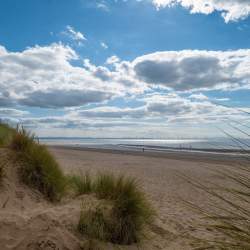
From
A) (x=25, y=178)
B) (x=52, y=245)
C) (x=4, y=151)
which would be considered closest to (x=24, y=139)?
(x=4, y=151)

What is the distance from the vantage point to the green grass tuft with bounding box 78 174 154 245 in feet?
15.8

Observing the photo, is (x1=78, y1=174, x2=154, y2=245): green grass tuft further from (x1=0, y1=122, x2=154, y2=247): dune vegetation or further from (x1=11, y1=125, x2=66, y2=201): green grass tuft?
(x1=11, y1=125, x2=66, y2=201): green grass tuft

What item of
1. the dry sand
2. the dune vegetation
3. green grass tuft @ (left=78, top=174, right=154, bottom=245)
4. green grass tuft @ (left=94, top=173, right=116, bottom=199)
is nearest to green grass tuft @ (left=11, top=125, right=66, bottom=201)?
the dune vegetation

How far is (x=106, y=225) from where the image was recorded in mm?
4922

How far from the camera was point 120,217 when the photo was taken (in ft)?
16.5

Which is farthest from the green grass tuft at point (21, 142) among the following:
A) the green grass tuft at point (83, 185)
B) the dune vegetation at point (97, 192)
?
the green grass tuft at point (83, 185)

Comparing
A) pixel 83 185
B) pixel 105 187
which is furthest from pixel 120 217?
pixel 83 185

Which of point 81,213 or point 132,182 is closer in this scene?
point 81,213

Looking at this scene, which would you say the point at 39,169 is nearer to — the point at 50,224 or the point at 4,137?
the point at 50,224

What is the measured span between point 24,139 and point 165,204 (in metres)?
4.21

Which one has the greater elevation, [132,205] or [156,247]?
[132,205]

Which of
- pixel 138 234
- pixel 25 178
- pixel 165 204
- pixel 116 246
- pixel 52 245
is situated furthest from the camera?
pixel 165 204

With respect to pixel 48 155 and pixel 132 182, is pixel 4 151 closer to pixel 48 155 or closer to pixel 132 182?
pixel 48 155

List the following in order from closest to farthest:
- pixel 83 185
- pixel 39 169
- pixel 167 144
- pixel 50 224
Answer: pixel 50 224 < pixel 39 169 < pixel 83 185 < pixel 167 144
